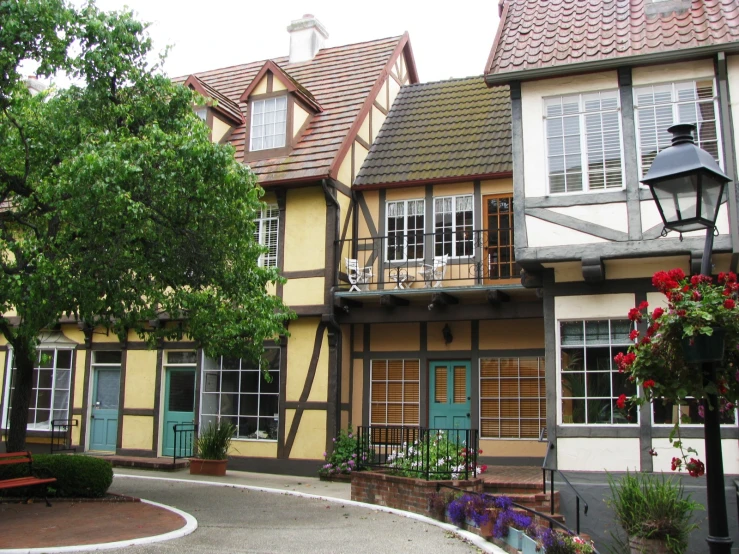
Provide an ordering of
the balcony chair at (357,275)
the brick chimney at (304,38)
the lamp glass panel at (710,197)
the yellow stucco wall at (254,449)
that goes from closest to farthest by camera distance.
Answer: the lamp glass panel at (710,197) → the balcony chair at (357,275) → the yellow stucco wall at (254,449) → the brick chimney at (304,38)

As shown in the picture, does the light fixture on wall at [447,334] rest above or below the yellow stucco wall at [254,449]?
above

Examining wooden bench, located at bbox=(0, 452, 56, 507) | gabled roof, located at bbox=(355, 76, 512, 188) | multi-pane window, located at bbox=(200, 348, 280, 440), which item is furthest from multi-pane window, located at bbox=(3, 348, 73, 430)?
gabled roof, located at bbox=(355, 76, 512, 188)

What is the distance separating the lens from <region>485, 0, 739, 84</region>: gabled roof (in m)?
10.8

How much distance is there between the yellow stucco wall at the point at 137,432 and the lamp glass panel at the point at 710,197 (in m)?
14.0

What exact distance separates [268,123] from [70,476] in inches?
348

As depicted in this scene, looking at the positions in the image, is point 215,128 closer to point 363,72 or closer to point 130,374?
point 363,72

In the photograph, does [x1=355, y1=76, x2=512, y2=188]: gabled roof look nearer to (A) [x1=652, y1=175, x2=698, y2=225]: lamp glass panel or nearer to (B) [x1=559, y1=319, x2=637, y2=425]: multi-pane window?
(B) [x1=559, y1=319, x2=637, y2=425]: multi-pane window

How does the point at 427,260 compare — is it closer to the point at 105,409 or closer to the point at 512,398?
the point at 512,398

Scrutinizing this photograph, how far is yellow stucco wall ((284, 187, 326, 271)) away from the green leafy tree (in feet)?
11.6

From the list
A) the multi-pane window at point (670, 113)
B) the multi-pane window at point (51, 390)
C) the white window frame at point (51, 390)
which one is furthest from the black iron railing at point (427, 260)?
the multi-pane window at point (51, 390)

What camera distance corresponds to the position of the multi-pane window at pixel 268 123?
1670cm

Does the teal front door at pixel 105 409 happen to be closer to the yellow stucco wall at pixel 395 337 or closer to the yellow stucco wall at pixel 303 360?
the yellow stucco wall at pixel 303 360

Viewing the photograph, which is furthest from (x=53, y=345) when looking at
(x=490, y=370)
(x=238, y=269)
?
(x=490, y=370)

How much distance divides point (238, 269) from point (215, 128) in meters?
6.91
